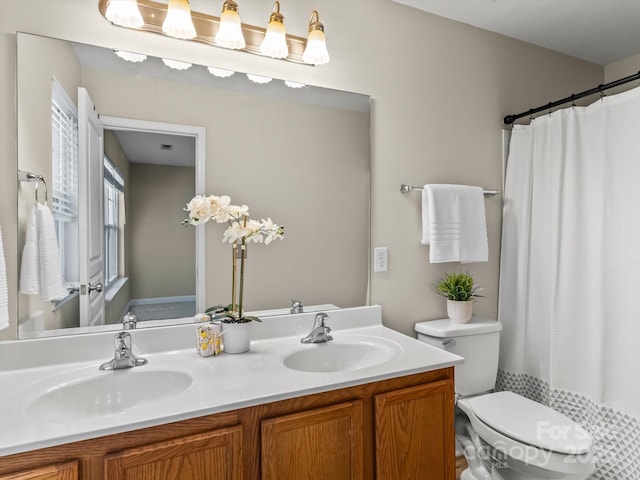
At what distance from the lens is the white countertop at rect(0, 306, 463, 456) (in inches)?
33.8

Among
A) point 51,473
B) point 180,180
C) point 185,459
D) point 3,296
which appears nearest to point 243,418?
point 185,459

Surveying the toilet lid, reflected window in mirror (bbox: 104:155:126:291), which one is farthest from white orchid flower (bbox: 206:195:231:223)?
the toilet lid

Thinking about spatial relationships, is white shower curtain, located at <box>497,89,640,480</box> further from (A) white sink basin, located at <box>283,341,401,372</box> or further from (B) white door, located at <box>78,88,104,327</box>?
(B) white door, located at <box>78,88,104,327</box>

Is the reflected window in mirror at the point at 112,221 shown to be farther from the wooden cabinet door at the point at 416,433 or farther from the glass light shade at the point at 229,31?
the wooden cabinet door at the point at 416,433

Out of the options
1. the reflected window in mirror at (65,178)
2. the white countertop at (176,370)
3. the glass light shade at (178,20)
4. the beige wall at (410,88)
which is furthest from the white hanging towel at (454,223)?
the reflected window in mirror at (65,178)

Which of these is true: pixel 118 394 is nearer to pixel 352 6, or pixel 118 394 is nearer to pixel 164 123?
pixel 164 123

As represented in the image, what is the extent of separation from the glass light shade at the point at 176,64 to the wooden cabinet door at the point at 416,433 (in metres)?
1.36

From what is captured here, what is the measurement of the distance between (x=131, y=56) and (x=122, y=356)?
40.9 inches

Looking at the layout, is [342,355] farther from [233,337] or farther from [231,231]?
[231,231]

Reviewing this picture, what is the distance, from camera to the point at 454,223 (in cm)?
190

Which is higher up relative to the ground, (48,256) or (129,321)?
(48,256)

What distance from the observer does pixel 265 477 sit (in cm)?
102

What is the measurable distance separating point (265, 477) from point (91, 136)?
48.5 inches

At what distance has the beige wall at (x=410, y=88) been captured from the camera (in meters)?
1.57
